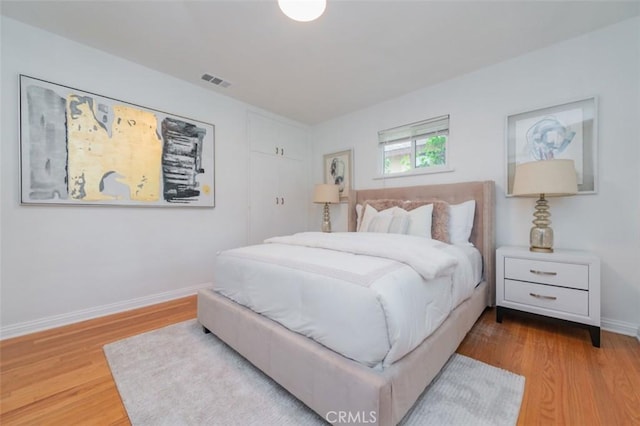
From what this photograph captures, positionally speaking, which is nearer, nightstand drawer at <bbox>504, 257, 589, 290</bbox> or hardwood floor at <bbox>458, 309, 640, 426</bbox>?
hardwood floor at <bbox>458, 309, 640, 426</bbox>

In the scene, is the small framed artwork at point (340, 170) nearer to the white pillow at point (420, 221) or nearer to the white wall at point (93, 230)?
the white pillow at point (420, 221)

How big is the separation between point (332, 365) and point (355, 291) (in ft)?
1.03

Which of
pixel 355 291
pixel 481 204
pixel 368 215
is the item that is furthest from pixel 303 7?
pixel 481 204

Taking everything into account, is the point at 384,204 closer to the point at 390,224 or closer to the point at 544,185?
the point at 390,224

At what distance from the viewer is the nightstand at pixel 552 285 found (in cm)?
173

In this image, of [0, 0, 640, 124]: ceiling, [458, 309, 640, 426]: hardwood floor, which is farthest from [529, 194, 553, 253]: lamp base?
[0, 0, 640, 124]: ceiling

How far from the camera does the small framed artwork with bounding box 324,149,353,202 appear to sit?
3.84 meters

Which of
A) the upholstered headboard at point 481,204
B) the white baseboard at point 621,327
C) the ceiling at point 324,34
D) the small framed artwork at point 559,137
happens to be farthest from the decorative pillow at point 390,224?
the white baseboard at point 621,327

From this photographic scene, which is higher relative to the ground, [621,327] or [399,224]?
[399,224]

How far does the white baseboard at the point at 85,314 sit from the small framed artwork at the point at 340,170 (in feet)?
8.21

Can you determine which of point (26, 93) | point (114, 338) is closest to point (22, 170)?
point (26, 93)

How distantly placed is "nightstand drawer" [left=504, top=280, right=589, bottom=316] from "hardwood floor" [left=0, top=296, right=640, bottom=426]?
0.76 feet

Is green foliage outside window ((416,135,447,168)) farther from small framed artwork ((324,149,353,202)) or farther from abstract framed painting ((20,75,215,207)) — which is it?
abstract framed painting ((20,75,215,207))

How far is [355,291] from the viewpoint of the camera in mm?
1044
